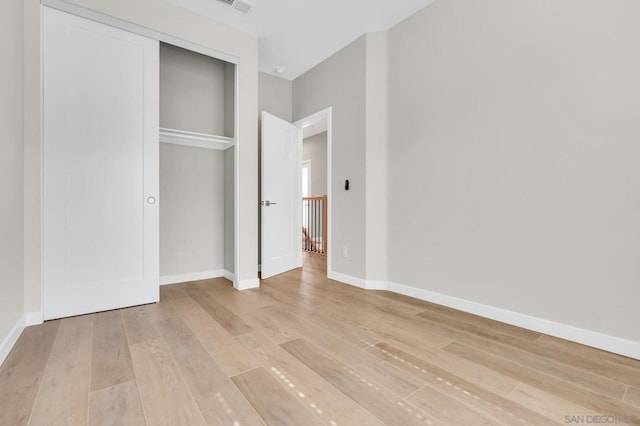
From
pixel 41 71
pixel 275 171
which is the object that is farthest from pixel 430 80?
pixel 41 71

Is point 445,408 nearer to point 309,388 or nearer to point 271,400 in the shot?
point 309,388

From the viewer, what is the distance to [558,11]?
209cm

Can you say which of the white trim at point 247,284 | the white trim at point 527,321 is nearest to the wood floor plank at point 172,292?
the white trim at point 247,284

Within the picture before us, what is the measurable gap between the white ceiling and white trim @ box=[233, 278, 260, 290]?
2722 millimetres

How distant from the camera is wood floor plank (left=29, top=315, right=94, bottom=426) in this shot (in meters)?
1.27

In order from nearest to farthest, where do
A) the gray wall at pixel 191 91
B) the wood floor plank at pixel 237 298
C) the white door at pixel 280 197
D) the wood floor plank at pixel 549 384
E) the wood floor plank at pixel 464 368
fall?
1. the wood floor plank at pixel 549 384
2. the wood floor plank at pixel 464 368
3. the wood floor plank at pixel 237 298
4. the gray wall at pixel 191 91
5. the white door at pixel 280 197

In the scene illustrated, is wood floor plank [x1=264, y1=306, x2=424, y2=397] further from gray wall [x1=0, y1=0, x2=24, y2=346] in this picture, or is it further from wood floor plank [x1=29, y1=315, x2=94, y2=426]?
gray wall [x1=0, y1=0, x2=24, y2=346]

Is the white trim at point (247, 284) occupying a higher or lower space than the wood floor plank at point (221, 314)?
higher

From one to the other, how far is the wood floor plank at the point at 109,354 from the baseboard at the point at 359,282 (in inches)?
88.0

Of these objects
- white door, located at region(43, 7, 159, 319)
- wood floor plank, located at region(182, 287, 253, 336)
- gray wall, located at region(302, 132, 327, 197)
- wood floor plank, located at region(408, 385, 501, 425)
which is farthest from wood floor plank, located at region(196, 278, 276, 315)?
gray wall, located at region(302, 132, 327, 197)

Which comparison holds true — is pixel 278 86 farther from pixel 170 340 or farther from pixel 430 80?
pixel 170 340

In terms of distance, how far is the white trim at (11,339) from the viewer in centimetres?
172

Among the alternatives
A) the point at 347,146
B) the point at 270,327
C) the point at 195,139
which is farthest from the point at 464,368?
the point at 195,139

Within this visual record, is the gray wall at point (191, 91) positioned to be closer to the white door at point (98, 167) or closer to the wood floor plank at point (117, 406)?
the white door at point (98, 167)
